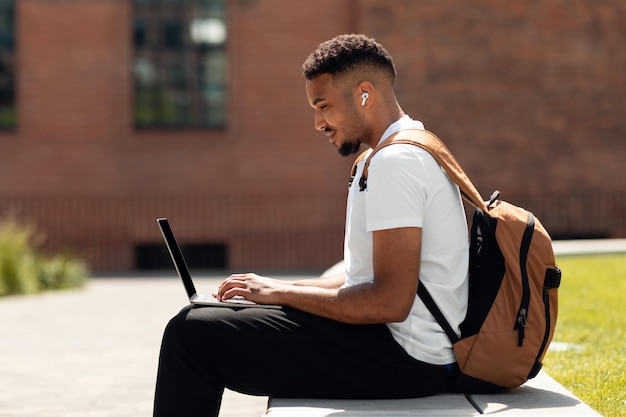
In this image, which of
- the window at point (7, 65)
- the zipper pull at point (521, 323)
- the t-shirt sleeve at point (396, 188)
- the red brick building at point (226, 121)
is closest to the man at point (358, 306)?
the t-shirt sleeve at point (396, 188)

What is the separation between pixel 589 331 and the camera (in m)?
8.44

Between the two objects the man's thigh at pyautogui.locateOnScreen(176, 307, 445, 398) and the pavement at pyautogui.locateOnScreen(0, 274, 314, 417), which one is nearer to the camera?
the man's thigh at pyautogui.locateOnScreen(176, 307, 445, 398)

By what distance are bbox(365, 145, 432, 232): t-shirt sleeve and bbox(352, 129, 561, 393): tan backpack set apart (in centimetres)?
6

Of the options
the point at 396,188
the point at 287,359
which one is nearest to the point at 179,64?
the point at 287,359

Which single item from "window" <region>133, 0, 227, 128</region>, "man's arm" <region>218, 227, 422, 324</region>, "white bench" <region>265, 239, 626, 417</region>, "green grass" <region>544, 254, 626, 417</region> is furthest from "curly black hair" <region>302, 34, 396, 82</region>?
"window" <region>133, 0, 227, 128</region>

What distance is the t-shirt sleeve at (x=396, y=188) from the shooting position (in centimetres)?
337

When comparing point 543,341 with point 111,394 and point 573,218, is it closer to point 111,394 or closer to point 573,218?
point 111,394

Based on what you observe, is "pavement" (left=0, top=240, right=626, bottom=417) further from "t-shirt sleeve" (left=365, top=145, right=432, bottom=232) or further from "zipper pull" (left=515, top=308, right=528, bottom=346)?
"t-shirt sleeve" (left=365, top=145, right=432, bottom=232)

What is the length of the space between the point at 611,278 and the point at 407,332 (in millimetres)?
9136

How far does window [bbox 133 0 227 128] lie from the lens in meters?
22.6

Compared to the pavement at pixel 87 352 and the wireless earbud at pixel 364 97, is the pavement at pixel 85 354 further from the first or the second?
the wireless earbud at pixel 364 97

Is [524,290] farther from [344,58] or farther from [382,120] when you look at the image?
[344,58]

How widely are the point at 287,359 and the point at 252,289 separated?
0.29m

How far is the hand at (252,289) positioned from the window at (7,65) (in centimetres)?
1986
